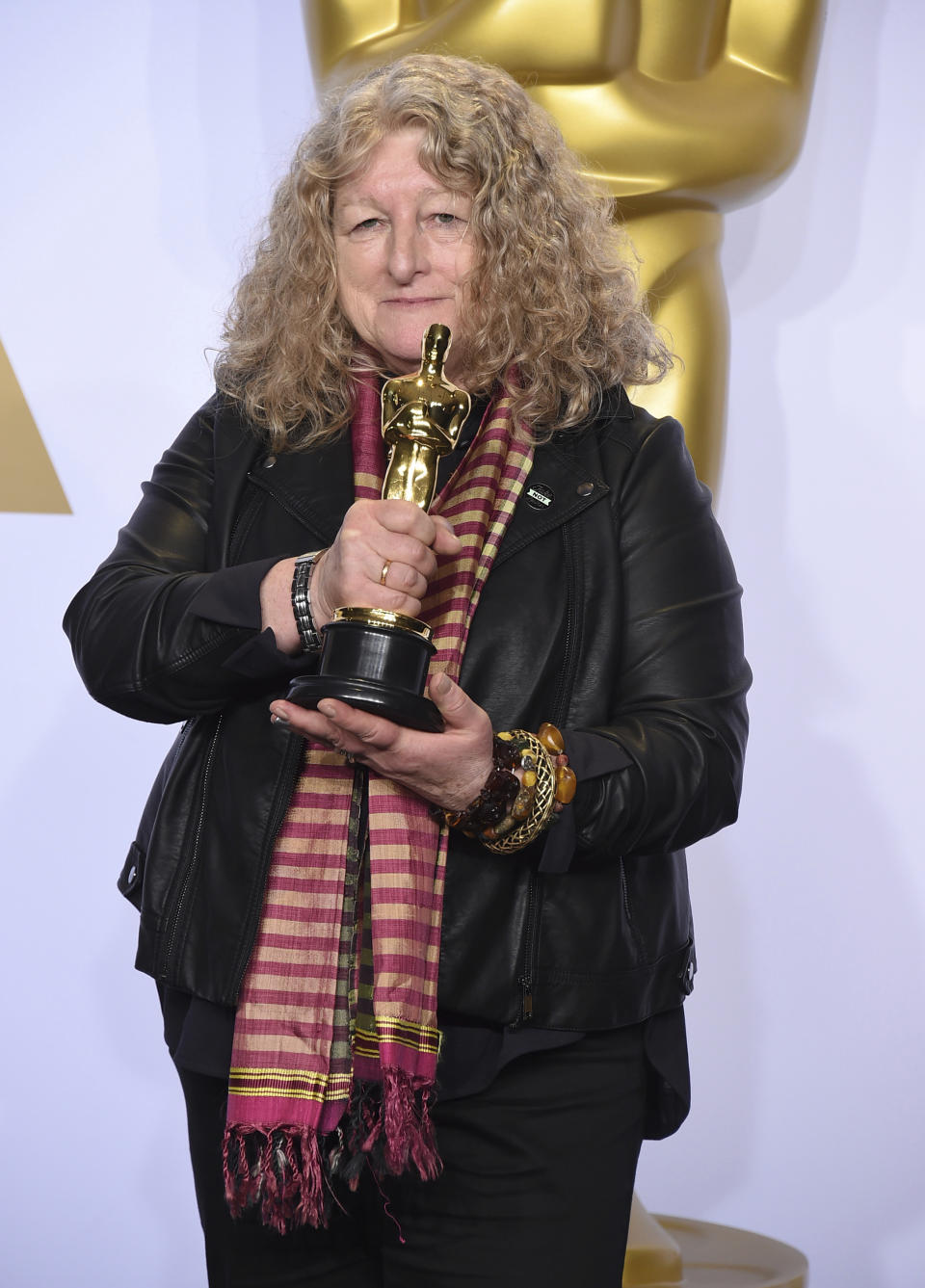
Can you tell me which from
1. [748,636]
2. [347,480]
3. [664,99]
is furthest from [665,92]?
[347,480]

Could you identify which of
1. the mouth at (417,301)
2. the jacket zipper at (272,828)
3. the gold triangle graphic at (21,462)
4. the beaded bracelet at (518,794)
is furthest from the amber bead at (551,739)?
the gold triangle graphic at (21,462)

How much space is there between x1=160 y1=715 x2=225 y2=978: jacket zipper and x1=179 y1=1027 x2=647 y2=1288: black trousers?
137 mm

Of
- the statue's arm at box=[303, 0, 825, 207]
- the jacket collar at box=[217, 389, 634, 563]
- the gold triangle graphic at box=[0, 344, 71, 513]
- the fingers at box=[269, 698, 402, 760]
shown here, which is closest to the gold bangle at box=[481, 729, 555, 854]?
the fingers at box=[269, 698, 402, 760]

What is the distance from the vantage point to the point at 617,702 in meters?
1.26

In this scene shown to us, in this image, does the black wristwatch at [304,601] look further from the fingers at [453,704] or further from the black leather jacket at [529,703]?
the fingers at [453,704]

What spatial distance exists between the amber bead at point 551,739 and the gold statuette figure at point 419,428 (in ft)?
0.65

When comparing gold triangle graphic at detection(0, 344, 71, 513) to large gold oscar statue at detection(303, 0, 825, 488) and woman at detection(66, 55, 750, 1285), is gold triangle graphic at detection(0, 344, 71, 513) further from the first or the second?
woman at detection(66, 55, 750, 1285)

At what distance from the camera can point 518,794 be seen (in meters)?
1.08

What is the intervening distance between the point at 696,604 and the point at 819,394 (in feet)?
4.64

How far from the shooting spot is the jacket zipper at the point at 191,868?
1206 mm

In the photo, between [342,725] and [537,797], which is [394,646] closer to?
[342,725]

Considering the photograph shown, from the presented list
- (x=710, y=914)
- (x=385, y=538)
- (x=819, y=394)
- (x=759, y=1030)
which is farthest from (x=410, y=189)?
(x=759, y=1030)

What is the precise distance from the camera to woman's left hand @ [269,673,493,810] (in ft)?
3.32

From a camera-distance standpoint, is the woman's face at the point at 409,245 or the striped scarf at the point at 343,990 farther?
the woman's face at the point at 409,245
